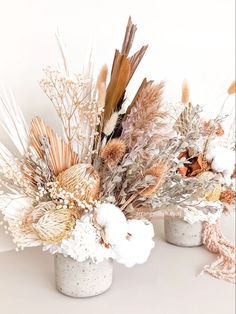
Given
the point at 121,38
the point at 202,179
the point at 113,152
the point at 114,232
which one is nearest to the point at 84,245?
the point at 114,232

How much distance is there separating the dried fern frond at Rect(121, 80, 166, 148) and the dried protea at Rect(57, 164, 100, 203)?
84 mm

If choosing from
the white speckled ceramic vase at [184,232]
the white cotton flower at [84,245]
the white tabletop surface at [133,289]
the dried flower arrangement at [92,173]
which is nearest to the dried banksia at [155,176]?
the dried flower arrangement at [92,173]

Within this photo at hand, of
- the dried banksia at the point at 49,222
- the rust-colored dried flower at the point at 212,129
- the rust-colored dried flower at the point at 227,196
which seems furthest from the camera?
the rust-colored dried flower at the point at 227,196

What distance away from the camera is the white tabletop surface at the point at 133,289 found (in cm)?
79

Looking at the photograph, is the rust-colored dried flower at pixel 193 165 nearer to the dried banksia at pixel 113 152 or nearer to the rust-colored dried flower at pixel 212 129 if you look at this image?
the rust-colored dried flower at pixel 212 129

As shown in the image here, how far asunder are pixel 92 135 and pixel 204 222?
1.32 ft

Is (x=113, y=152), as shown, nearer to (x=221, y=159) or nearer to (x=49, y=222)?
(x=49, y=222)

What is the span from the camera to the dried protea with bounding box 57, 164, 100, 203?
2.41 ft

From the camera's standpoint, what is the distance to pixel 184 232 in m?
1.05

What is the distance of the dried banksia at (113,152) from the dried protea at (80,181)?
0.03m

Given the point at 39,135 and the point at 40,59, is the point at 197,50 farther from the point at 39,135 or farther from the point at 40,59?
the point at 39,135

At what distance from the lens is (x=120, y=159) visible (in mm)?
758

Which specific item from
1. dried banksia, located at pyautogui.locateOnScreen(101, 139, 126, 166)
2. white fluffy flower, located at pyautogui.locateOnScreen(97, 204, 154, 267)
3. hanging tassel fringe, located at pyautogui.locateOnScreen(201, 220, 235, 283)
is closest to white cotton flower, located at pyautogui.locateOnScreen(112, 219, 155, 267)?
white fluffy flower, located at pyautogui.locateOnScreen(97, 204, 154, 267)

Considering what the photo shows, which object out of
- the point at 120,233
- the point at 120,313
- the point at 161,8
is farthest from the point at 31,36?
the point at 120,313
